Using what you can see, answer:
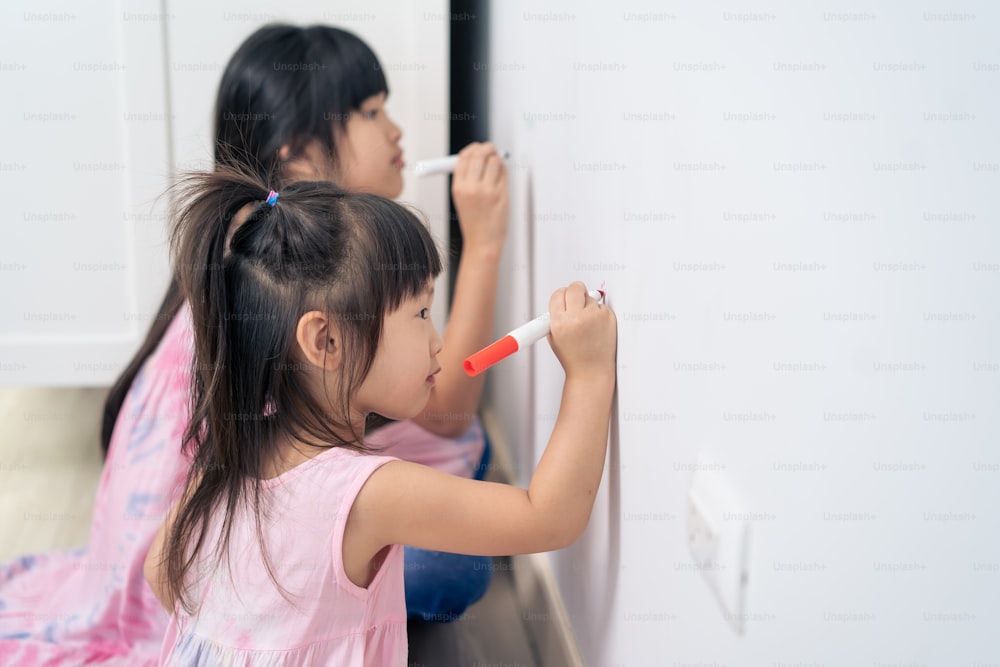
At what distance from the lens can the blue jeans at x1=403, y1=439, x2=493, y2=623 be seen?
1.09 metres

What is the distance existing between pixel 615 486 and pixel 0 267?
43.8 inches

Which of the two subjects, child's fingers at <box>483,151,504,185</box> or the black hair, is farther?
the black hair

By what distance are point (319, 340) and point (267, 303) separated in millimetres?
47

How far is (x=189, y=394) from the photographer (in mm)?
853

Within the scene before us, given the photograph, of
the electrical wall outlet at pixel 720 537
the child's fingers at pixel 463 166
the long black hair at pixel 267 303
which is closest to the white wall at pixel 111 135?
the child's fingers at pixel 463 166

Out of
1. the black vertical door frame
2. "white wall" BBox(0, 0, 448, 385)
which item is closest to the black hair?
"white wall" BBox(0, 0, 448, 385)

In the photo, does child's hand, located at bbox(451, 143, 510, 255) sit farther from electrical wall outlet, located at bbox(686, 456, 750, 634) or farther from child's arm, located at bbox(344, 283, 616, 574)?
electrical wall outlet, located at bbox(686, 456, 750, 634)

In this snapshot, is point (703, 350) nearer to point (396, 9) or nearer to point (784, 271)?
point (784, 271)

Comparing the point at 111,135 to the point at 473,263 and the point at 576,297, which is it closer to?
the point at 473,263

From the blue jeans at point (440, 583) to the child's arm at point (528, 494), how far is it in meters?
0.40

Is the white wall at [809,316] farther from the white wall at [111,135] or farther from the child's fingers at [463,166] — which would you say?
the white wall at [111,135]

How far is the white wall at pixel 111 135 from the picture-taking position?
132 cm

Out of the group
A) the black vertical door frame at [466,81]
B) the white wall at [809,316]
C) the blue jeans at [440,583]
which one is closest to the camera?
the white wall at [809,316]

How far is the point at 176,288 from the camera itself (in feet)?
3.45
